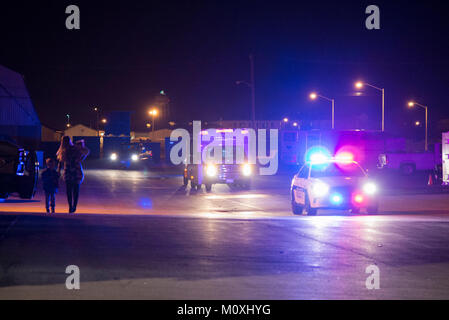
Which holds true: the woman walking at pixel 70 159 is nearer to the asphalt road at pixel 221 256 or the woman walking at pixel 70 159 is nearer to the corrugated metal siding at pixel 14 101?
the asphalt road at pixel 221 256

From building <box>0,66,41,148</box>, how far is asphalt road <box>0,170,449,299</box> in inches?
1474

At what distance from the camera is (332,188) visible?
52.1 ft

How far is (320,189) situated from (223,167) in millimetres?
11601

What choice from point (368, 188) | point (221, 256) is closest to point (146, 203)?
point (368, 188)

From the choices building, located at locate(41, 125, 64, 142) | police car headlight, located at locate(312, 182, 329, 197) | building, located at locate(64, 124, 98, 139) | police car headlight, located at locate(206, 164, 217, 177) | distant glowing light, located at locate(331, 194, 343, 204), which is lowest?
distant glowing light, located at locate(331, 194, 343, 204)

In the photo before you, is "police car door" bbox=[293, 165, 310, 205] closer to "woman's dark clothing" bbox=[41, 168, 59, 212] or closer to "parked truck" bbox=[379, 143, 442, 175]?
"woman's dark clothing" bbox=[41, 168, 59, 212]

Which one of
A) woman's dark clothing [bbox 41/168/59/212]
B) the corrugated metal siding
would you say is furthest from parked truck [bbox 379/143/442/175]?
woman's dark clothing [bbox 41/168/59/212]

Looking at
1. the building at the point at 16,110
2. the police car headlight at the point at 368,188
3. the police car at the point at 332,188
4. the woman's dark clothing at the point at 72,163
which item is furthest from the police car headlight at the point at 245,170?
the building at the point at 16,110

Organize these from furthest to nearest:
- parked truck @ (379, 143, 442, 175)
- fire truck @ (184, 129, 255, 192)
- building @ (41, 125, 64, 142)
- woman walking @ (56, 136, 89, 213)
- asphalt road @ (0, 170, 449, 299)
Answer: building @ (41, 125, 64, 142), parked truck @ (379, 143, 442, 175), fire truck @ (184, 129, 255, 192), woman walking @ (56, 136, 89, 213), asphalt road @ (0, 170, 449, 299)

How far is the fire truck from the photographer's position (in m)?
27.2

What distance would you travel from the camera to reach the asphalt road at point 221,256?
7160 mm

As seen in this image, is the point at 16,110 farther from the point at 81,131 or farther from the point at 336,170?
the point at 81,131

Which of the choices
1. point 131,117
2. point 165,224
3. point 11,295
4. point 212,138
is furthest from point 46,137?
point 11,295

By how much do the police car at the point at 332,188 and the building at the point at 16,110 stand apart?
1378 inches
